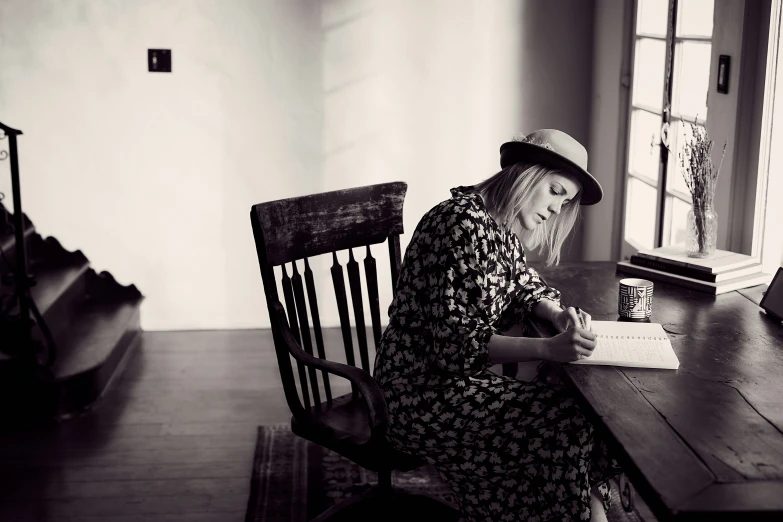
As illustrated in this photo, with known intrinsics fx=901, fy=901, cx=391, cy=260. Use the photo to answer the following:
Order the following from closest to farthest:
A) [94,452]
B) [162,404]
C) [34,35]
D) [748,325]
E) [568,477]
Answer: [568,477]
[748,325]
[94,452]
[162,404]
[34,35]

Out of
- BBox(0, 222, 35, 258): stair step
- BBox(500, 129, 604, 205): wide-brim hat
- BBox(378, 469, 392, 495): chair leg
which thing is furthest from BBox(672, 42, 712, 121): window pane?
BBox(0, 222, 35, 258): stair step

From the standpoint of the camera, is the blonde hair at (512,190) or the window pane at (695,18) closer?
the blonde hair at (512,190)

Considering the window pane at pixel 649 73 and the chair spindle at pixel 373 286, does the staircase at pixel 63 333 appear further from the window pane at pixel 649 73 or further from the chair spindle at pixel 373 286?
the window pane at pixel 649 73

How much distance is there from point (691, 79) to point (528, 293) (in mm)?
1407

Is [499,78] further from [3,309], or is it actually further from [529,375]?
[3,309]

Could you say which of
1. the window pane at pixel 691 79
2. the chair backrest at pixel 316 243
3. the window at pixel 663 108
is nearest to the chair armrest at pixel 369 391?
the chair backrest at pixel 316 243

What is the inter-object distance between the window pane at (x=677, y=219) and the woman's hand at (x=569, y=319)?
1416 mm

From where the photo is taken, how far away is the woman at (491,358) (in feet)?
5.87

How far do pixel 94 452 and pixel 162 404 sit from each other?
18.8 inches

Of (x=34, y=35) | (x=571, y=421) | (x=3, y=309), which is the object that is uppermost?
(x=34, y=35)

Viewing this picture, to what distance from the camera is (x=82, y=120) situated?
4309 millimetres

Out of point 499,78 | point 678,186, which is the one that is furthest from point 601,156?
point 678,186

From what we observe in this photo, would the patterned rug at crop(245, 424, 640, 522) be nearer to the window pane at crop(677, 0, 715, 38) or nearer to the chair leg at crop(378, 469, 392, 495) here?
the chair leg at crop(378, 469, 392, 495)

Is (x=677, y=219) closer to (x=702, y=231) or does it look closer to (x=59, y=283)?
(x=702, y=231)
